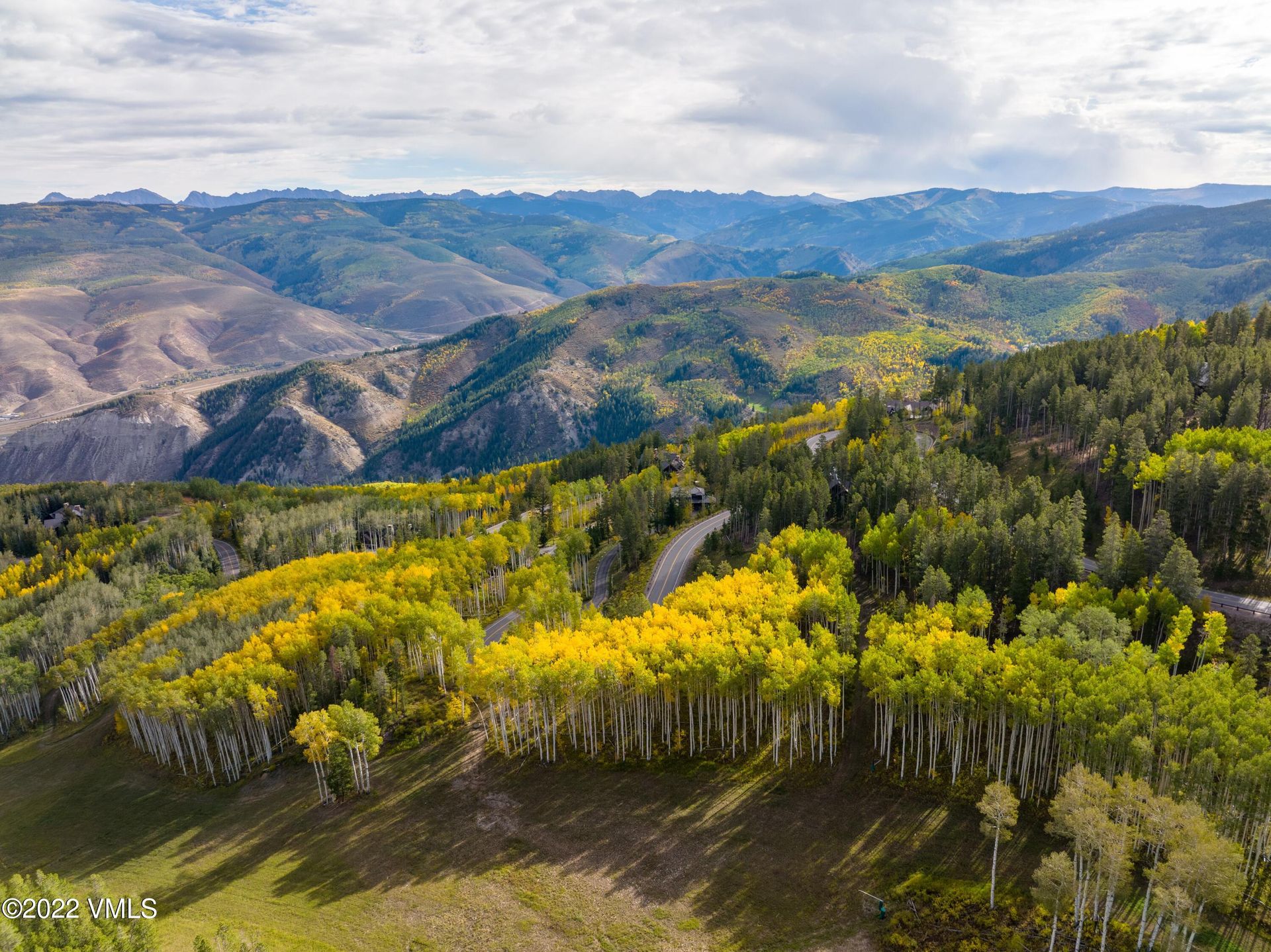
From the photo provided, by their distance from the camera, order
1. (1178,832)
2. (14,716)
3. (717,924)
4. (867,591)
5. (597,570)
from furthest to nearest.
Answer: (597,570)
(14,716)
(867,591)
(717,924)
(1178,832)

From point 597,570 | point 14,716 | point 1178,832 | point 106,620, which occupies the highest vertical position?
point 1178,832

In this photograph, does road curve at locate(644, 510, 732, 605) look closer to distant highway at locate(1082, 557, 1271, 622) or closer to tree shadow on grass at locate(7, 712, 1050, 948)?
tree shadow on grass at locate(7, 712, 1050, 948)

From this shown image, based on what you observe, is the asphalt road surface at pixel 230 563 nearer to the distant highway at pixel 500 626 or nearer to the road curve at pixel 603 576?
the distant highway at pixel 500 626

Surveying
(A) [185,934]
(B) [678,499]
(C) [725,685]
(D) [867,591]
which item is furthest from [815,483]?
(A) [185,934]

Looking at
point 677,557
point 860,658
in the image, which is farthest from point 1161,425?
point 677,557

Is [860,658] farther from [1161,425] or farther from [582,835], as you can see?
[1161,425]

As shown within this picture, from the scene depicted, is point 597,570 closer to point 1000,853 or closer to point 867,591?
point 867,591
